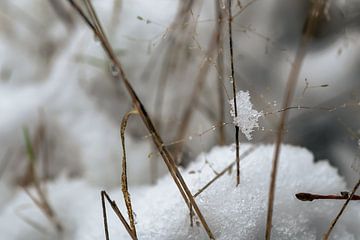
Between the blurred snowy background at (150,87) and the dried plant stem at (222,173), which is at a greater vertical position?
the blurred snowy background at (150,87)

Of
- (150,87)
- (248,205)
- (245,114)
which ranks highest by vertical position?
(150,87)

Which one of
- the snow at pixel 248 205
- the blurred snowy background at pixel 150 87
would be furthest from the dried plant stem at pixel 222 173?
the blurred snowy background at pixel 150 87

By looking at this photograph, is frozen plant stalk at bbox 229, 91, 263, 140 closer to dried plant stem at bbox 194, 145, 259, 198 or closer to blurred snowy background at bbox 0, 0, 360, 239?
dried plant stem at bbox 194, 145, 259, 198

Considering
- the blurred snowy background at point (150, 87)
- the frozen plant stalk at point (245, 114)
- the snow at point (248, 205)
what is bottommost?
the snow at point (248, 205)

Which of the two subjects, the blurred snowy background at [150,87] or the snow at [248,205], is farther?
the blurred snowy background at [150,87]

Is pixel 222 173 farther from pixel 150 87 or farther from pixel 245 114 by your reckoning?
pixel 150 87

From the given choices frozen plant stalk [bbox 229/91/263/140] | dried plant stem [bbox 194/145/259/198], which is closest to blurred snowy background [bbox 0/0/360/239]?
dried plant stem [bbox 194/145/259/198]

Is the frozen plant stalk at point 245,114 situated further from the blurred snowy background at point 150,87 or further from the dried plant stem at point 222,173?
the blurred snowy background at point 150,87

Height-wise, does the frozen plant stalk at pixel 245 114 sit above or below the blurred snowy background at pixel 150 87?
below

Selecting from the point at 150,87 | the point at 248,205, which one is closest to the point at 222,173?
the point at 248,205

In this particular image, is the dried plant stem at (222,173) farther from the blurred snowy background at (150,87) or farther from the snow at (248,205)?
the blurred snowy background at (150,87)
